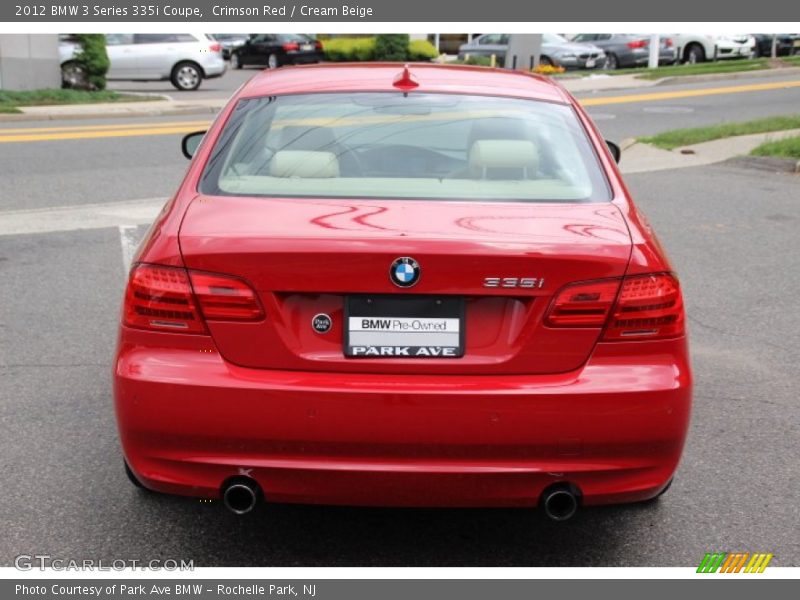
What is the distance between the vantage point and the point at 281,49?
40.8 meters

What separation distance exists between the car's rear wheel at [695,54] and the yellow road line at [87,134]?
924 inches

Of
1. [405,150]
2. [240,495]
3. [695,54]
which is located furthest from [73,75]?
[240,495]

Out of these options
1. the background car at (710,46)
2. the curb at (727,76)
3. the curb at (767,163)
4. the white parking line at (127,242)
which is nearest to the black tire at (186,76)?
the curb at (727,76)

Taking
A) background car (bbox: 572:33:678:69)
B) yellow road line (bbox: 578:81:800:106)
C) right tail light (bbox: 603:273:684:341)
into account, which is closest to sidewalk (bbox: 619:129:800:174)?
yellow road line (bbox: 578:81:800:106)

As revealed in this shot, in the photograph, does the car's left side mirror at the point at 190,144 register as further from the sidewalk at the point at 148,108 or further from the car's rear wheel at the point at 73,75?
the car's rear wheel at the point at 73,75

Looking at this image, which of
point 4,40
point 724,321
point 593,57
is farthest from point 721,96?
point 724,321

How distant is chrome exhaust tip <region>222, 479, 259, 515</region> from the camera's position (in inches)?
145

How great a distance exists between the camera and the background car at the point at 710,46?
3772cm

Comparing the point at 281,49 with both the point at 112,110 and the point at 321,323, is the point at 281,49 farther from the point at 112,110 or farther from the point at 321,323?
the point at 321,323

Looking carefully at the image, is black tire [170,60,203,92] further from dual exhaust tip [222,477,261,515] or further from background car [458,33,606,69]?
dual exhaust tip [222,477,261,515]

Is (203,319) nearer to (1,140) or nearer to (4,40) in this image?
(1,140)

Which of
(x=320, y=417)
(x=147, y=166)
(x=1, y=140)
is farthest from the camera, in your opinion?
(x=1, y=140)

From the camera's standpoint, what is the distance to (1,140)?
→ 17078 mm

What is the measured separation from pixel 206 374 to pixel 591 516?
67.0 inches
